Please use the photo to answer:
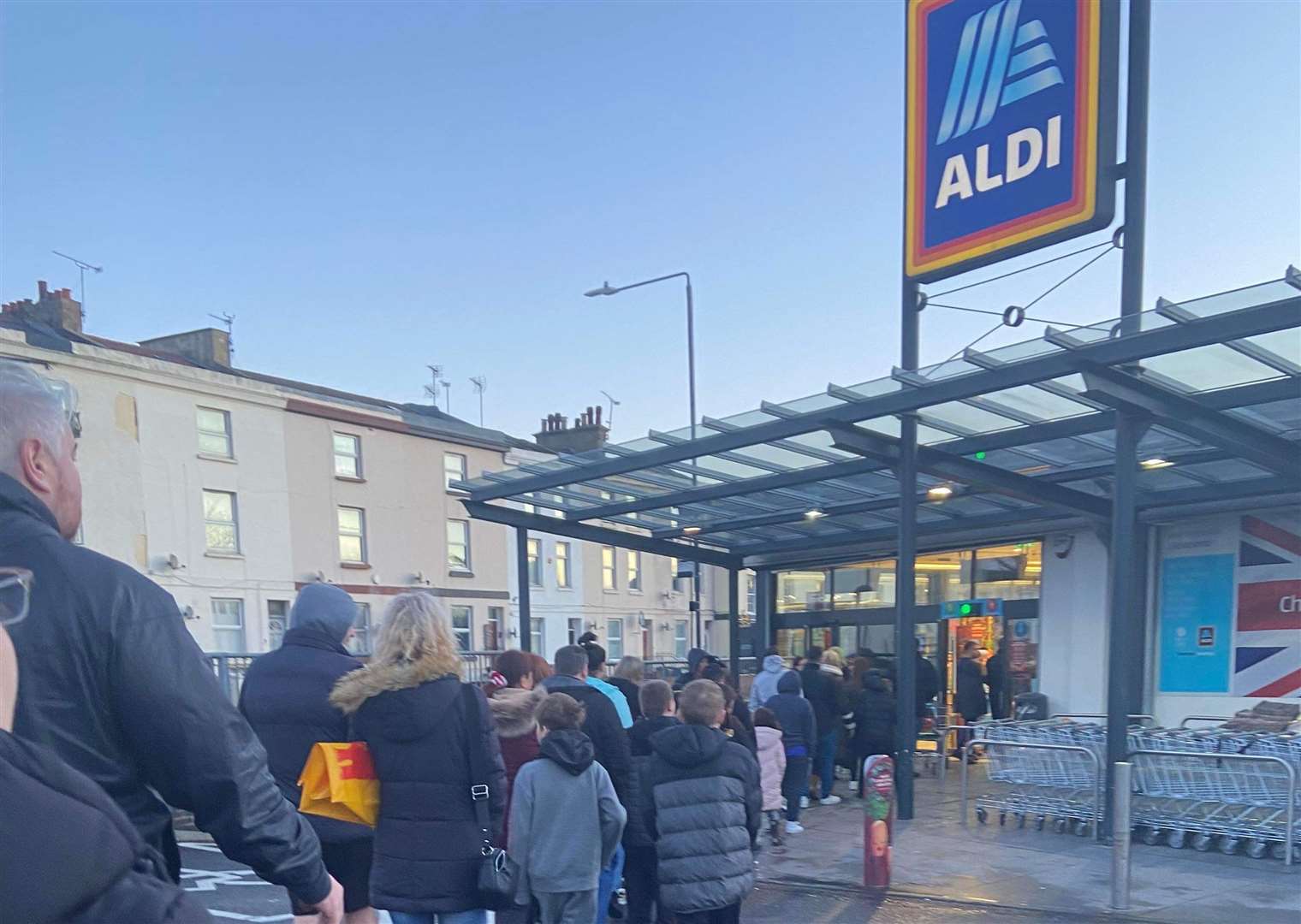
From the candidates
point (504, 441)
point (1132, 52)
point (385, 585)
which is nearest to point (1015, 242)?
point (1132, 52)

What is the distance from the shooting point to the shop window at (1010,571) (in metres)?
14.9

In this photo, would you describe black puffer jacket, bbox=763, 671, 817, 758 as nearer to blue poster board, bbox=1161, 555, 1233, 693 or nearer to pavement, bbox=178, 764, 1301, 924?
pavement, bbox=178, 764, 1301, 924

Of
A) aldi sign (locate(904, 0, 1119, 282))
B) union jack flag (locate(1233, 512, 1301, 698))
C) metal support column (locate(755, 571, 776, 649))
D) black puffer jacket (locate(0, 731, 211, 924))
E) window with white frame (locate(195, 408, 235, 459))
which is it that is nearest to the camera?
black puffer jacket (locate(0, 731, 211, 924))

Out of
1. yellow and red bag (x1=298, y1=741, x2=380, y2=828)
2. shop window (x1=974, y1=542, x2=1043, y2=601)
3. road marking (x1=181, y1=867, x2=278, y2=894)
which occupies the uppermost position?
yellow and red bag (x1=298, y1=741, x2=380, y2=828)

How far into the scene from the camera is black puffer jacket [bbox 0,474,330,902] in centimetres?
177

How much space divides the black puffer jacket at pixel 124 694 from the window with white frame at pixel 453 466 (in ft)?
93.9

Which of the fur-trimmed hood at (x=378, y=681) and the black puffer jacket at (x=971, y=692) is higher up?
the fur-trimmed hood at (x=378, y=681)

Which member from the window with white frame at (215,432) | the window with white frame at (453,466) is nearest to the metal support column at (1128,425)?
the window with white frame at (215,432)

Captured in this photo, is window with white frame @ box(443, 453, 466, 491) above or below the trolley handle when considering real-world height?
above

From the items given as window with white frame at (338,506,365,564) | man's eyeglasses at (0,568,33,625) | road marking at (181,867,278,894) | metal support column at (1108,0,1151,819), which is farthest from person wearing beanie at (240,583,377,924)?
window with white frame at (338,506,365,564)

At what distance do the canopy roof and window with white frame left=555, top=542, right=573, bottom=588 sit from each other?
55.9 ft

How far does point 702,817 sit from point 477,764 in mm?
1416

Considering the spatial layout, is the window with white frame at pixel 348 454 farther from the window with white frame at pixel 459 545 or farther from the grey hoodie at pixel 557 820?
the grey hoodie at pixel 557 820

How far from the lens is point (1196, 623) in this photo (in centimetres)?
1259
